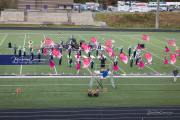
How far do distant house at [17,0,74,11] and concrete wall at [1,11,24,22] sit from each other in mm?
6454

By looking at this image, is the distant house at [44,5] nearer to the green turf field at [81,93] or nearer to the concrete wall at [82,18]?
the concrete wall at [82,18]

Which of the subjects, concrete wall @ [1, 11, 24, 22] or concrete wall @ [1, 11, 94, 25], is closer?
concrete wall @ [1, 11, 94, 25]

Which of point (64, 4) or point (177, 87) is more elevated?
point (64, 4)

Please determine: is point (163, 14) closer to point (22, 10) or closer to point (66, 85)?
point (22, 10)

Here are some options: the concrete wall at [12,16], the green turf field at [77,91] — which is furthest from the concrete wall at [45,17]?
the green turf field at [77,91]

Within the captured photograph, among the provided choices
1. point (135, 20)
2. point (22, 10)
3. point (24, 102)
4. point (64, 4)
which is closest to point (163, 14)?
point (135, 20)

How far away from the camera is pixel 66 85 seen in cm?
1948

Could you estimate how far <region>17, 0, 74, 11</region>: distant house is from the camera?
229ft

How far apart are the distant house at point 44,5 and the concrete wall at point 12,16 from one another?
6.45m

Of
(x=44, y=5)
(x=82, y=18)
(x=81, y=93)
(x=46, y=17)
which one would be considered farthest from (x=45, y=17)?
(x=81, y=93)

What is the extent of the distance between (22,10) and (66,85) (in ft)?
160

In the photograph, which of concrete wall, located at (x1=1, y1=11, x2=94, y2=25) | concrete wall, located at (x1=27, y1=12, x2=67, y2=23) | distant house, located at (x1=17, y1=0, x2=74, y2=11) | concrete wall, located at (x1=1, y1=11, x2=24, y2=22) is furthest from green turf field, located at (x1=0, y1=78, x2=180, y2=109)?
distant house, located at (x1=17, y1=0, x2=74, y2=11)

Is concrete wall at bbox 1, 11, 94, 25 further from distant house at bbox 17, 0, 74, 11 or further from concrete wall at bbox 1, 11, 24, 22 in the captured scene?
distant house at bbox 17, 0, 74, 11

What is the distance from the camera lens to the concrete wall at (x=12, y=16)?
201 ft
